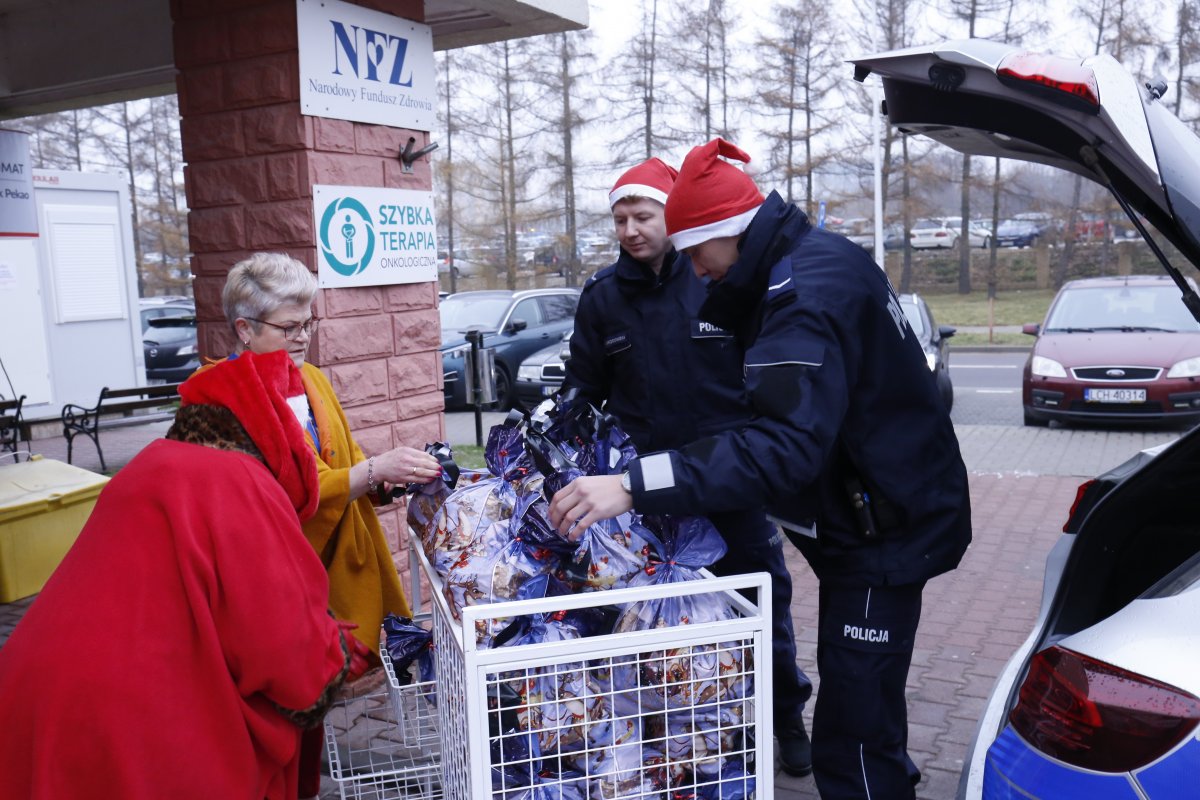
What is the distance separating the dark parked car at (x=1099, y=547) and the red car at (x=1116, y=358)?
8811mm

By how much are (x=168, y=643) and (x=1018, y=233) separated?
37986mm

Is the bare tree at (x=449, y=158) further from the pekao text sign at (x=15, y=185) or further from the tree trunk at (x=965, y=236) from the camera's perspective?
the pekao text sign at (x=15, y=185)

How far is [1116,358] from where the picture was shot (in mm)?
10875

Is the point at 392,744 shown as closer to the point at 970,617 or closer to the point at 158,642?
the point at 158,642

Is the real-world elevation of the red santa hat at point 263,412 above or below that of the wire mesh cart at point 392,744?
above

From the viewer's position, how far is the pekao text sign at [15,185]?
7.48 m

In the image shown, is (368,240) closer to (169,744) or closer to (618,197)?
(618,197)

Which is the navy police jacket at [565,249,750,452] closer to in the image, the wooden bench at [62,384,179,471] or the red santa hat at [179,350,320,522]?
the red santa hat at [179,350,320,522]

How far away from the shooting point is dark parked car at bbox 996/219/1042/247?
35.1m

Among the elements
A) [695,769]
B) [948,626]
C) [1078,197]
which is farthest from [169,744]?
[1078,197]

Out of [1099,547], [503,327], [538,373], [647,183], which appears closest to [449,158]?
[503,327]

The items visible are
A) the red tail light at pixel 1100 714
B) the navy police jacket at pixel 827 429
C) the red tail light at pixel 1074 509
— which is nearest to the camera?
the red tail light at pixel 1100 714

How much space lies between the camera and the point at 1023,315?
26875 millimetres

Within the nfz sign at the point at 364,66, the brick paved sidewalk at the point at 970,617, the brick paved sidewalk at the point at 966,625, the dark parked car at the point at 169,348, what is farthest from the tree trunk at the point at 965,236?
the nfz sign at the point at 364,66
